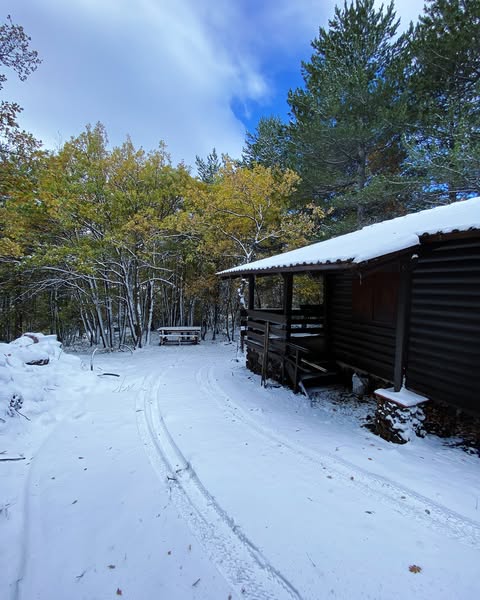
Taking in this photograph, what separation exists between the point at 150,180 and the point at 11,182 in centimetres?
751

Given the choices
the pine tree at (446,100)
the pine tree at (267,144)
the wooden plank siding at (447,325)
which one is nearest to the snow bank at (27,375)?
the wooden plank siding at (447,325)

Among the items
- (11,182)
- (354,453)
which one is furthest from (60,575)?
(11,182)

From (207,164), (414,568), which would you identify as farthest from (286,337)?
(207,164)

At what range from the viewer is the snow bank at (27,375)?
4328 mm

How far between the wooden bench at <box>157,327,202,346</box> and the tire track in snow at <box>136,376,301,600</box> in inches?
384

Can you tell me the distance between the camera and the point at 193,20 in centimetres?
879

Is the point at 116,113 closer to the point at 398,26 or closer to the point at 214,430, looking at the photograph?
the point at 398,26

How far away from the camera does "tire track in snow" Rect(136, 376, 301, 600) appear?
199 centimetres

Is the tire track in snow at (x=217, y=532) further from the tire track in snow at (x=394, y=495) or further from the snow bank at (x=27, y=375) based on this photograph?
the snow bank at (x=27, y=375)

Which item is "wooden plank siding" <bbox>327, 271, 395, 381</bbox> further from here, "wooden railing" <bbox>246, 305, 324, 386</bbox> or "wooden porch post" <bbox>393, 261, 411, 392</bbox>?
"wooden porch post" <bbox>393, 261, 411, 392</bbox>

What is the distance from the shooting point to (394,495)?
2.88 metres

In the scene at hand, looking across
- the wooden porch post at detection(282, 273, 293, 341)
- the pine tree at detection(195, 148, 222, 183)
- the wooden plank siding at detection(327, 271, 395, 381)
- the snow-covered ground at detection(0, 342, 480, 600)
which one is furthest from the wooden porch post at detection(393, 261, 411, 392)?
the pine tree at detection(195, 148, 222, 183)

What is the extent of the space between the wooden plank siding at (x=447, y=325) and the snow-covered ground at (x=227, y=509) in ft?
3.10

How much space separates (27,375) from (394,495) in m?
6.10
